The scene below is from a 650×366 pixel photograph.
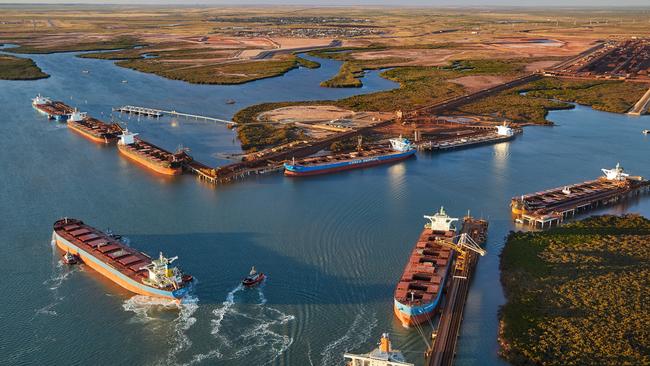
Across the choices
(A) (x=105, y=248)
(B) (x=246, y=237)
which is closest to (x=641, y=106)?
(B) (x=246, y=237)

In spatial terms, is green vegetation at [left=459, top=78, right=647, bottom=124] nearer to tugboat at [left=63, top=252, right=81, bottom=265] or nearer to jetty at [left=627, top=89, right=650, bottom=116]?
jetty at [left=627, top=89, right=650, bottom=116]

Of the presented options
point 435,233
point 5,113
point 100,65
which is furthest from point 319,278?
point 100,65

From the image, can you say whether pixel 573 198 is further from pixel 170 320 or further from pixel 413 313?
pixel 170 320

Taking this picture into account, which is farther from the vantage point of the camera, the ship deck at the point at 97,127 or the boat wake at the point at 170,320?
the ship deck at the point at 97,127

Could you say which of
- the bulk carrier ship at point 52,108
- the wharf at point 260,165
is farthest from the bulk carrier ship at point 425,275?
the bulk carrier ship at point 52,108

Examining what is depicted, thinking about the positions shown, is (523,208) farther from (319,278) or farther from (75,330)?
(75,330)

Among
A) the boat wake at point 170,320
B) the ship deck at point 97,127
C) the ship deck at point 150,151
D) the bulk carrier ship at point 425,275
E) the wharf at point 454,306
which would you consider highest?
the ship deck at point 97,127

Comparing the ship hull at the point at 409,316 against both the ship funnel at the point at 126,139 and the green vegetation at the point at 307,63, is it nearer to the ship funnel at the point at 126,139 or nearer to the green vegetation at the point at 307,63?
the ship funnel at the point at 126,139
